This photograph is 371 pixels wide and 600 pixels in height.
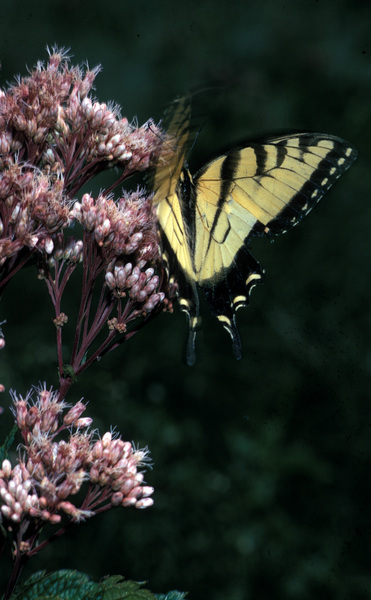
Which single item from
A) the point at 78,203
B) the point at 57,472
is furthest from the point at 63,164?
the point at 57,472

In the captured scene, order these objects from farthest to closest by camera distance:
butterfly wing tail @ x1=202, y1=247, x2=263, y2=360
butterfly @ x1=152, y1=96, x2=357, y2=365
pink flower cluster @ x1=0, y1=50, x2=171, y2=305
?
butterfly wing tail @ x1=202, y1=247, x2=263, y2=360 → butterfly @ x1=152, y1=96, x2=357, y2=365 → pink flower cluster @ x1=0, y1=50, x2=171, y2=305

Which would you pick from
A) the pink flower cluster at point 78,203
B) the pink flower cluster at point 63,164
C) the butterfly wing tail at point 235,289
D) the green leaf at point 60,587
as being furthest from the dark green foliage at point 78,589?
the butterfly wing tail at point 235,289

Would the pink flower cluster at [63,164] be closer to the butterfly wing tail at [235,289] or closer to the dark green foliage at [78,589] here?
the butterfly wing tail at [235,289]

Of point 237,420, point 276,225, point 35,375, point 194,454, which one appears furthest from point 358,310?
point 35,375

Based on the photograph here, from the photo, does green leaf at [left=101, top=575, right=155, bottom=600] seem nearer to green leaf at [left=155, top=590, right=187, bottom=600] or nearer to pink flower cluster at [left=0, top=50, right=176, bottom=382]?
green leaf at [left=155, top=590, right=187, bottom=600]

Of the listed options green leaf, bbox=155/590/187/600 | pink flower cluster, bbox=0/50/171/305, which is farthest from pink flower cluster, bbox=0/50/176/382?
green leaf, bbox=155/590/187/600

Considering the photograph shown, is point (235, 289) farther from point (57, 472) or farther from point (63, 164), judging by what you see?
point (57, 472)

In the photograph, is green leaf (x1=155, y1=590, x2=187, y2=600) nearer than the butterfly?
Yes
